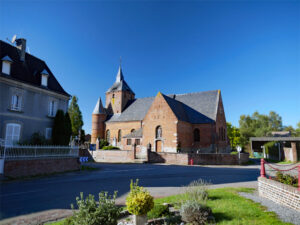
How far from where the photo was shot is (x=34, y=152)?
1434 cm

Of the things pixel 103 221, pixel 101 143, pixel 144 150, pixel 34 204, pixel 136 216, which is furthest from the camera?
pixel 101 143

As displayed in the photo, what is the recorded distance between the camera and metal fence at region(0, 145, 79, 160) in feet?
41.3

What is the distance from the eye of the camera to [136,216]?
491 cm

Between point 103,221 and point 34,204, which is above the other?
point 103,221

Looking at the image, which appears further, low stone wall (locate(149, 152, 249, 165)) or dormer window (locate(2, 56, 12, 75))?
low stone wall (locate(149, 152, 249, 165))

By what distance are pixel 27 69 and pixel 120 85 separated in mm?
28775

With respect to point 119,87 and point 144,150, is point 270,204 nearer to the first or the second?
point 144,150

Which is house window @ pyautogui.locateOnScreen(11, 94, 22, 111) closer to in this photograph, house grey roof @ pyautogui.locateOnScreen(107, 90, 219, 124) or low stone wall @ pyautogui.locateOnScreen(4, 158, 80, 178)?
low stone wall @ pyautogui.locateOnScreen(4, 158, 80, 178)

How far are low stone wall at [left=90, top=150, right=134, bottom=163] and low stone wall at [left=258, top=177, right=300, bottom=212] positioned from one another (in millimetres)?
21935

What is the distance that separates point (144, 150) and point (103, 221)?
82.6ft

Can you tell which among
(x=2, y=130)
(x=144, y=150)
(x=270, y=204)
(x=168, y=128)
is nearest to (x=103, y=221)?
(x=270, y=204)

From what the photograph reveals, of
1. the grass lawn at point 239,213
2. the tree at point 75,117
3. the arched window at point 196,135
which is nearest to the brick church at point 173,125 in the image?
the arched window at point 196,135

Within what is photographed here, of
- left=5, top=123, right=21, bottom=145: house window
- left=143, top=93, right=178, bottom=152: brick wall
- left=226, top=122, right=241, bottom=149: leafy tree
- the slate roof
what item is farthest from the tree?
left=226, top=122, right=241, bottom=149: leafy tree

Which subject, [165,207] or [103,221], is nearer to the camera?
[103,221]
